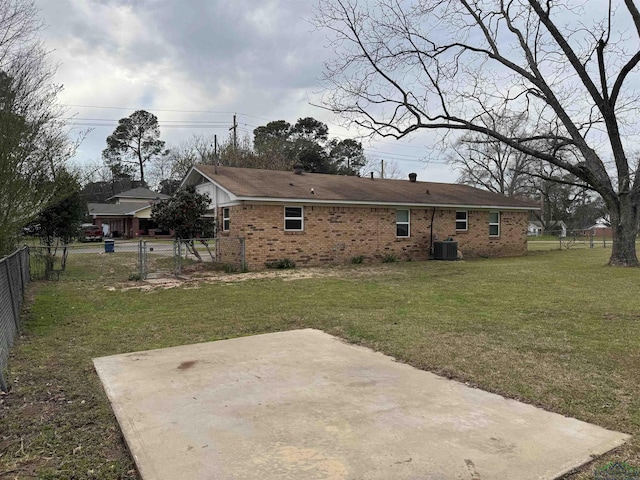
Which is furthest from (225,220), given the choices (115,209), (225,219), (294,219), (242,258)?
(115,209)

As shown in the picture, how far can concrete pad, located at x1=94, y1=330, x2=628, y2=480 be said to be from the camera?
8.91 ft

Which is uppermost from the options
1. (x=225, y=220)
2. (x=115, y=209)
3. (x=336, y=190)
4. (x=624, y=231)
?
(x=115, y=209)

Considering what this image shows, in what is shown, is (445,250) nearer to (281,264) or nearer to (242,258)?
(281,264)

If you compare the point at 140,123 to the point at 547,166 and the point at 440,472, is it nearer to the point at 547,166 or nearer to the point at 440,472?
the point at 547,166

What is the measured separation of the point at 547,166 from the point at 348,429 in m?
56.5

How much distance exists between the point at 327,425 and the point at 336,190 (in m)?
15.0

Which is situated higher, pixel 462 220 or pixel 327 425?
pixel 462 220

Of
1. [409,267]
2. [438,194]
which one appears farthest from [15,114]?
[438,194]

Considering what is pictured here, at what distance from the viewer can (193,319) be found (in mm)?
7426

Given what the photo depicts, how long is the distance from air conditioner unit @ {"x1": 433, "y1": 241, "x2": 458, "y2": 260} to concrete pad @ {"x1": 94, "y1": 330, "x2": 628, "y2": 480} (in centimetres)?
1454

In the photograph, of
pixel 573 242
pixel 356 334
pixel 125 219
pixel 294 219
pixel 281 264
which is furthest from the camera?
pixel 125 219

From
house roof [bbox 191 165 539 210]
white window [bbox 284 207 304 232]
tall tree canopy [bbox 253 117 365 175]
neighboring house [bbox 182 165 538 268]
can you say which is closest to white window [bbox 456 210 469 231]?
neighboring house [bbox 182 165 538 268]

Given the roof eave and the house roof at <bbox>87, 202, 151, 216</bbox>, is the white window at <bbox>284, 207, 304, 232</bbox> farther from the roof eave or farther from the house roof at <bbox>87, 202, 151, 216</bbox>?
the house roof at <bbox>87, 202, 151, 216</bbox>

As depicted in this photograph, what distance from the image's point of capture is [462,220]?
2070 cm
